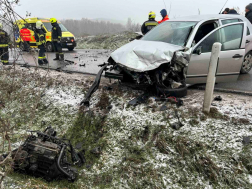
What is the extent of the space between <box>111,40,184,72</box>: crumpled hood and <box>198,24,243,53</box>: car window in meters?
0.76

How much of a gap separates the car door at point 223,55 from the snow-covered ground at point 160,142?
49 centimetres

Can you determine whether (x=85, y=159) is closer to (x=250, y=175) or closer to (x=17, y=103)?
(x=250, y=175)

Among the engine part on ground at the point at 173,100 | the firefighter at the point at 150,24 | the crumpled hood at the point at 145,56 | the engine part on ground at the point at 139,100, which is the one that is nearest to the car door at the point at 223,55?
the crumpled hood at the point at 145,56

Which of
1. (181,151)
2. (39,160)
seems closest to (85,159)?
(39,160)

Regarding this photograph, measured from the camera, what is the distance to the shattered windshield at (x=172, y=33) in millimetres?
4379

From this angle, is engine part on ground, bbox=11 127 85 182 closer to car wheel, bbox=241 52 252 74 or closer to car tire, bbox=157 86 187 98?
car tire, bbox=157 86 187 98

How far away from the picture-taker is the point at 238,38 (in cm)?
468

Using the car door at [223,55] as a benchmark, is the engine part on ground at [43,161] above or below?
below

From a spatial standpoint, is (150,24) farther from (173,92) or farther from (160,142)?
(160,142)

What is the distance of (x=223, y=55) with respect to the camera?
4.46 m

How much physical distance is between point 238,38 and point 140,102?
9.32 ft

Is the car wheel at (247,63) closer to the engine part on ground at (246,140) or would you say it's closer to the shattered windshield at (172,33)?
the shattered windshield at (172,33)

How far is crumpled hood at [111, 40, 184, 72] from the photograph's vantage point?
3777mm

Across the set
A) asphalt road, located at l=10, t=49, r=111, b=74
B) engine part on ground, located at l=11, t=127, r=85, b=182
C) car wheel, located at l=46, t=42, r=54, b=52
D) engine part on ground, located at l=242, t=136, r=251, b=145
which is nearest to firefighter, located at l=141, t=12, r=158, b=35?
asphalt road, located at l=10, t=49, r=111, b=74
